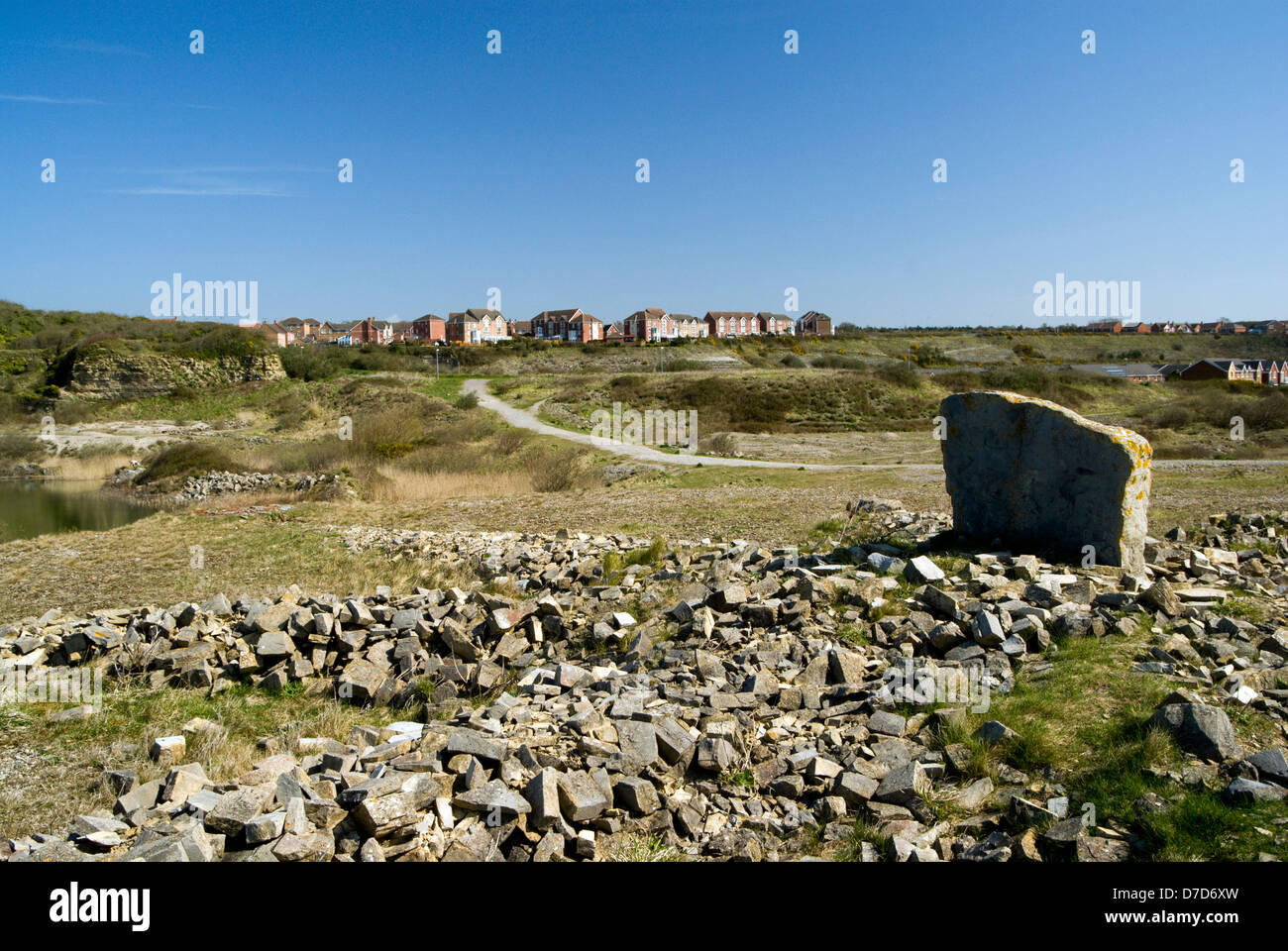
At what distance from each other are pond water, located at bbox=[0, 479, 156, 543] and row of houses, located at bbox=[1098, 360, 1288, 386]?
6294 centimetres

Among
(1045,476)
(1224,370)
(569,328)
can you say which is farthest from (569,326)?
(1045,476)

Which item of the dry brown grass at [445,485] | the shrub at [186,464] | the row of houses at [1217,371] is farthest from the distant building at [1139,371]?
the shrub at [186,464]

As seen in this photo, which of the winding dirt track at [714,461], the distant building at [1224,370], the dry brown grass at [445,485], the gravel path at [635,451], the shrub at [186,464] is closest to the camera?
the dry brown grass at [445,485]

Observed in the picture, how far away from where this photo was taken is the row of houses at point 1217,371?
Answer: 6097 cm

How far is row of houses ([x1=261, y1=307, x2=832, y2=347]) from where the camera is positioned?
100 meters

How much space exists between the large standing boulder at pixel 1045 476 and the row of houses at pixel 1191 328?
368 feet

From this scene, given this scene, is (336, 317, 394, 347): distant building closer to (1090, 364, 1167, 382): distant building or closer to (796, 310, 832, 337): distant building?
(796, 310, 832, 337): distant building

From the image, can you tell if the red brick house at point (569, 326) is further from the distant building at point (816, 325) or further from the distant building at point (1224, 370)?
the distant building at point (1224, 370)

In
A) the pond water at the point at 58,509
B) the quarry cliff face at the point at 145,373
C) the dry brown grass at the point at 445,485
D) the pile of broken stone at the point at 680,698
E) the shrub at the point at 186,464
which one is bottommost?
the pond water at the point at 58,509

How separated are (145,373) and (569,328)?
5962 cm

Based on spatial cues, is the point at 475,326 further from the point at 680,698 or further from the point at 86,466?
the point at 680,698

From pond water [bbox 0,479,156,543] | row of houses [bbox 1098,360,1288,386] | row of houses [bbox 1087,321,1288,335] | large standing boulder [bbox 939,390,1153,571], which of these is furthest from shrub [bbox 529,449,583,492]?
row of houses [bbox 1087,321,1288,335]

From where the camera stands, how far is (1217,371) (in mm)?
61594

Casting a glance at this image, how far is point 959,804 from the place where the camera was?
4.28 metres
